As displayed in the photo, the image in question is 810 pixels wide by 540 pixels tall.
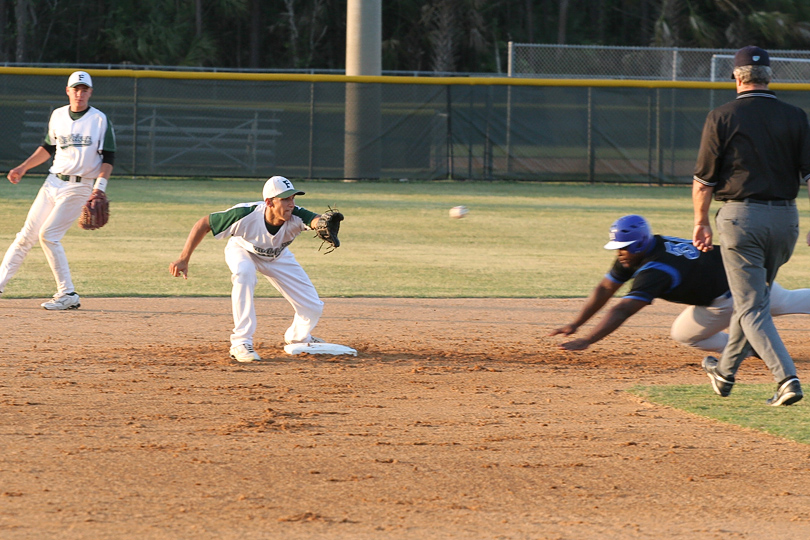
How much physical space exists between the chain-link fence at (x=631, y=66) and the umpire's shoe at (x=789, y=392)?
67.6ft

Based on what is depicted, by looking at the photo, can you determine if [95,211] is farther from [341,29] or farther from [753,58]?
[341,29]

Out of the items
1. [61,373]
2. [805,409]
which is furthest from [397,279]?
[805,409]

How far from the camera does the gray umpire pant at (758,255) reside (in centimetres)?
518

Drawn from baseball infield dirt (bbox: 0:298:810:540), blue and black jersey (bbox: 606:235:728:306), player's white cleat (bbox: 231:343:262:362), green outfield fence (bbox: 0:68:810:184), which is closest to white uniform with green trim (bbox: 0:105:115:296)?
baseball infield dirt (bbox: 0:298:810:540)

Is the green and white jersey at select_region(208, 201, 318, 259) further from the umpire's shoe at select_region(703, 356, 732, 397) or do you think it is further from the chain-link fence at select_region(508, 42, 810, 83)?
the chain-link fence at select_region(508, 42, 810, 83)

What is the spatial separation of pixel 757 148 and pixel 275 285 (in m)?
3.32

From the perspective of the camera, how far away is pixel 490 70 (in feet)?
120

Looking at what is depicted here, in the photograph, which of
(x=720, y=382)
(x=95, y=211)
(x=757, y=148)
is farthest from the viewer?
(x=95, y=211)

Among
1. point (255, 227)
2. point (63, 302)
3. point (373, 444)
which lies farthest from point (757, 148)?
point (63, 302)

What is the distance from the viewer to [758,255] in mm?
5211

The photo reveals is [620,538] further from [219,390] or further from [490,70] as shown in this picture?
[490,70]

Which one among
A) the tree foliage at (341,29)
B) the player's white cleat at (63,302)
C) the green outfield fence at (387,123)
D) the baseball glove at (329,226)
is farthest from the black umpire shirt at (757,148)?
the tree foliage at (341,29)

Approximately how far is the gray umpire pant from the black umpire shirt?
0.08 m

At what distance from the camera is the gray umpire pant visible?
204 inches
